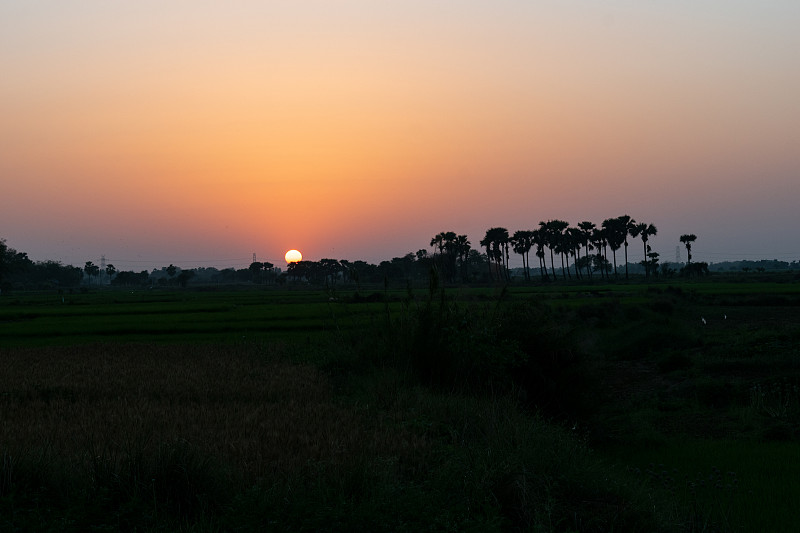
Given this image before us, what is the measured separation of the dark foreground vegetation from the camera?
6.09 m

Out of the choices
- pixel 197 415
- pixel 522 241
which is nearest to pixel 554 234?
pixel 522 241

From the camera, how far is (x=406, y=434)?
873cm

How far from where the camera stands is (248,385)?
1317 centimetres

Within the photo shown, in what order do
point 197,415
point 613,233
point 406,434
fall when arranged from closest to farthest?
point 406,434, point 197,415, point 613,233

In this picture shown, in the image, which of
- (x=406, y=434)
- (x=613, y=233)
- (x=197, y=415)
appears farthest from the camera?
(x=613, y=233)

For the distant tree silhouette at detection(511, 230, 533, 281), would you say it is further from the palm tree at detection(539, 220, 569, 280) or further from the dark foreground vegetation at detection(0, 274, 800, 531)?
the dark foreground vegetation at detection(0, 274, 800, 531)

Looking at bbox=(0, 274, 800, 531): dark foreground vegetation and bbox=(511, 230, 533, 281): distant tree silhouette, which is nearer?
bbox=(0, 274, 800, 531): dark foreground vegetation

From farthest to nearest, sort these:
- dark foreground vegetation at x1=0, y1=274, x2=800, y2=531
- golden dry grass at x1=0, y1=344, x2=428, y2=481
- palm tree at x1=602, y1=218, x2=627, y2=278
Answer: palm tree at x1=602, y1=218, x2=627, y2=278 < golden dry grass at x1=0, y1=344, x2=428, y2=481 < dark foreground vegetation at x1=0, y1=274, x2=800, y2=531

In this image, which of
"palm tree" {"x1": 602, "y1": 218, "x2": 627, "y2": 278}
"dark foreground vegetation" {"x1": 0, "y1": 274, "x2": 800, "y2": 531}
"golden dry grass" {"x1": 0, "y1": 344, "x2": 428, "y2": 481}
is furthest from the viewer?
"palm tree" {"x1": 602, "y1": 218, "x2": 627, "y2": 278}

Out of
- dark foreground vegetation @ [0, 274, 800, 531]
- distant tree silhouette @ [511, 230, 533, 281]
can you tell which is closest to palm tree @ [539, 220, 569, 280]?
distant tree silhouette @ [511, 230, 533, 281]

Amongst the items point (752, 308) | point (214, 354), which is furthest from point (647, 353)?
point (752, 308)

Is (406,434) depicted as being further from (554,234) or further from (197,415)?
(554,234)

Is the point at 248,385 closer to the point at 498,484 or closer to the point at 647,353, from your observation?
the point at 498,484

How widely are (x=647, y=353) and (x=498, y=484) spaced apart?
22.5m
